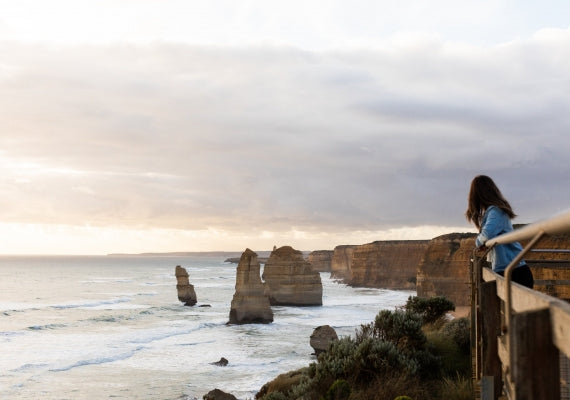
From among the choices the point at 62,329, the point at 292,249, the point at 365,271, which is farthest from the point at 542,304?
the point at 365,271

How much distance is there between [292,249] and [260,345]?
35.1m

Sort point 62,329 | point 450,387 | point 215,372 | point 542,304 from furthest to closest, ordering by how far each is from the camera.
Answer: point 62,329 < point 215,372 < point 450,387 < point 542,304

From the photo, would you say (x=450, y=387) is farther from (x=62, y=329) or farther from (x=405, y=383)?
(x=62, y=329)

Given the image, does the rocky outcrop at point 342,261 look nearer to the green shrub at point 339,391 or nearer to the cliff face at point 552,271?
the cliff face at point 552,271

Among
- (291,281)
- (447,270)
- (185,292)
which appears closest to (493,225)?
(447,270)

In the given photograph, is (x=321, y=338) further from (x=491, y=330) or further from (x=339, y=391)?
(x=491, y=330)

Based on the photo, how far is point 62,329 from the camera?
61.2 meters

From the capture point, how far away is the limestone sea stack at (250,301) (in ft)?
193

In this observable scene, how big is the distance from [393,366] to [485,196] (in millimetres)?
6829

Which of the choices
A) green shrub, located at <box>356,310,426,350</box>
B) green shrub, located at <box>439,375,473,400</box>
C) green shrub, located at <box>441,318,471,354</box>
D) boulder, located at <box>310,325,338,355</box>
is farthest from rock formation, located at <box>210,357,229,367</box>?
green shrub, located at <box>439,375,473,400</box>

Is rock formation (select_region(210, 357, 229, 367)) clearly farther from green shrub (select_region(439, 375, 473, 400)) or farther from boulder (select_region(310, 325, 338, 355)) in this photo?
green shrub (select_region(439, 375, 473, 400))

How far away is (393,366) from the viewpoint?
1233cm

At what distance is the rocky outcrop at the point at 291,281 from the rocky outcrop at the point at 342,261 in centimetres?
8313

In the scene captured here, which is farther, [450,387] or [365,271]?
[365,271]
